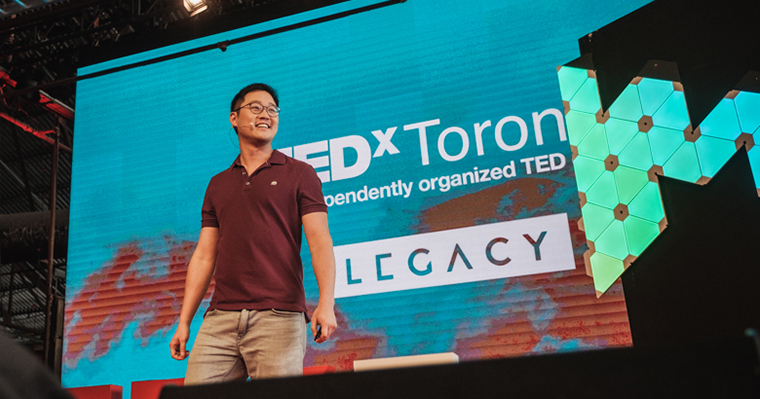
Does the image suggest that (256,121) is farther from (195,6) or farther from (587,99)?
(195,6)

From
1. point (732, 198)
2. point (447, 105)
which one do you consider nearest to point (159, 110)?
point (447, 105)

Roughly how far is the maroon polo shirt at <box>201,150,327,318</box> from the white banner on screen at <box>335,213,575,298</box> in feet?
5.60

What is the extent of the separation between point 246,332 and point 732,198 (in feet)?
9.63

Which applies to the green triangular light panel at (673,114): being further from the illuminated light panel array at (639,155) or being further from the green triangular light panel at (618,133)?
the green triangular light panel at (618,133)

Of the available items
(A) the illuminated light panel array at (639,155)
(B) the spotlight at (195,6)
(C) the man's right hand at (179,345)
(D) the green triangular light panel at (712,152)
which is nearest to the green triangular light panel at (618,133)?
(A) the illuminated light panel array at (639,155)

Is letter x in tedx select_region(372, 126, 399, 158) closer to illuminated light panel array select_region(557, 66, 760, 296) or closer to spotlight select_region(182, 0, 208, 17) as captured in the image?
illuminated light panel array select_region(557, 66, 760, 296)

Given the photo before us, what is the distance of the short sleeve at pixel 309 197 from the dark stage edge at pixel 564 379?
1930mm

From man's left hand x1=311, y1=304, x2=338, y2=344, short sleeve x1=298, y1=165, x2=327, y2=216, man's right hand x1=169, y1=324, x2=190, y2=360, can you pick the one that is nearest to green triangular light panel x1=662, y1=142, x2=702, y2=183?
short sleeve x1=298, y1=165, x2=327, y2=216

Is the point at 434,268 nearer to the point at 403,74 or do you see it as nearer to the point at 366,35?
the point at 403,74

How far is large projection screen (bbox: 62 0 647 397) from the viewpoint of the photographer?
4.00 m

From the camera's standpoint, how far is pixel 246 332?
2.31m

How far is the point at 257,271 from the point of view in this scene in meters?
2.39

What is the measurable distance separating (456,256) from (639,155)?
4.31ft

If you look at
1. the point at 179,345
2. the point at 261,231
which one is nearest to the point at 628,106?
the point at 261,231
